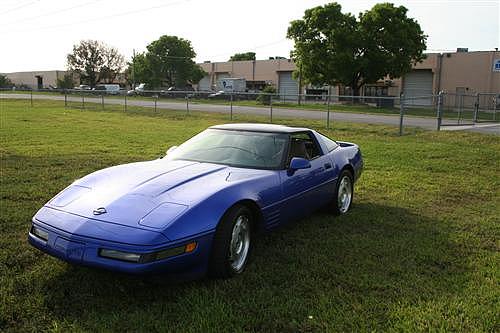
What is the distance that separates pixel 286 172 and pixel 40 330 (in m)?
2.60

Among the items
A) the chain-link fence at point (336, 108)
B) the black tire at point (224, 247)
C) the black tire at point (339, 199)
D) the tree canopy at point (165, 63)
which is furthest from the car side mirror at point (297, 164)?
the tree canopy at point (165, 63)

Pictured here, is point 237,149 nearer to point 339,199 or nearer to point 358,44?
point 339,199

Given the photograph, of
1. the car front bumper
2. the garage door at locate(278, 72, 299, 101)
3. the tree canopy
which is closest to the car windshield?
the car front bumper

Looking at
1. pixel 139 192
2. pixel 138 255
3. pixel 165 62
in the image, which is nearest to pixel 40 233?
pixel 139 192

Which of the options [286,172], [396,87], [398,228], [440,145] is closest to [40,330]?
[286,172]

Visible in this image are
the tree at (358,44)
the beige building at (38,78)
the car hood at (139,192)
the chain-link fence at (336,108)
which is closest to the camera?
the car hood at (139,192)

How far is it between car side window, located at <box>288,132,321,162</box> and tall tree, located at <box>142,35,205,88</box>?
222ft

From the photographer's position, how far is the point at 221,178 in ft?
14.0

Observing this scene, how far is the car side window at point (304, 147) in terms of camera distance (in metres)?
5.21

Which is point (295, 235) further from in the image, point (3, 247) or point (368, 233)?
point (3, 247)

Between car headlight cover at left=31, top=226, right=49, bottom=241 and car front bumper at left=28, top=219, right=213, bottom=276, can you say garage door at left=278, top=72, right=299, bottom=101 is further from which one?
car front bumper at left=28, top=219, right=213, bottom=276

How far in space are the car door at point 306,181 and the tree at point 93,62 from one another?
84.6 metres

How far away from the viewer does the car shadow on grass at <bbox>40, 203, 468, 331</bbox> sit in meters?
3.27

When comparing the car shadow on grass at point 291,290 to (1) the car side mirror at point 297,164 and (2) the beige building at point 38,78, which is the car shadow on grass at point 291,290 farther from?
(2) the beige building at point 38,78
